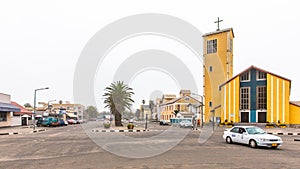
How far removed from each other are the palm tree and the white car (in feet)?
103

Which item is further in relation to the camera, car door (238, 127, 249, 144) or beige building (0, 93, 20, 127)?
beige building (0, 93, 20, 127)

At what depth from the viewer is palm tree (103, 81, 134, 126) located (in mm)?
49812

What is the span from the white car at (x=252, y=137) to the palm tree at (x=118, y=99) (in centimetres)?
3133

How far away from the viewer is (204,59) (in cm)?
6844

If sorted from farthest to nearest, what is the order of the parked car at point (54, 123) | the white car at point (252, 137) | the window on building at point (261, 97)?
the parked car at point (54, 123) → the window on building at point (261, 97) → the white car at point (252, 137)

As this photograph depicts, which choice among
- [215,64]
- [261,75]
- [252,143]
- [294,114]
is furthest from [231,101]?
[252,143]

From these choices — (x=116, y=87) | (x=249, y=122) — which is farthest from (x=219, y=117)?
(x=116, y=87)

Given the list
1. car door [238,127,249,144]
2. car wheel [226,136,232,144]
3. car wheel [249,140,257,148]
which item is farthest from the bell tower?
car wheel [249,140,257,148]

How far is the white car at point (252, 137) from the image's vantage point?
16953 mm

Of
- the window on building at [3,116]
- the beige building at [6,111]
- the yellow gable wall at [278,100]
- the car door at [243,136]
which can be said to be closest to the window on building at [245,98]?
the yellow gable wall at [278,100]

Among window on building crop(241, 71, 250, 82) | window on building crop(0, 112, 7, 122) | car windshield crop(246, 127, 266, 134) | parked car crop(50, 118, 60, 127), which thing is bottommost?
parked car crop(50, 118, 60, 127)

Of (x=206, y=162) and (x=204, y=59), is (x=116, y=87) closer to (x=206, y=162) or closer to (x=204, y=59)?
(x=204, y=59)

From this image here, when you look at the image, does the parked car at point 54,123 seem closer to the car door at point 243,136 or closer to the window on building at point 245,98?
the window on building at point 245,98

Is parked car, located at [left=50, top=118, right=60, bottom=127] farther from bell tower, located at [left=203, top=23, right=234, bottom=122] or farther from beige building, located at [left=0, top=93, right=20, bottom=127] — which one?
bell tower, located at [left=203, top=23, right=234, bottom=122]
